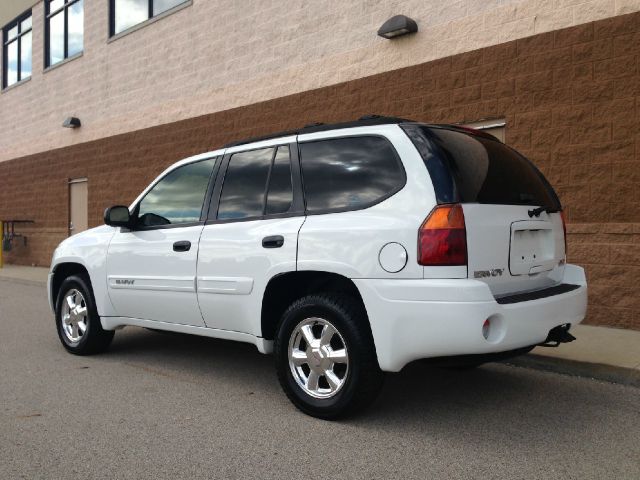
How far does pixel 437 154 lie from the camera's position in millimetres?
3775

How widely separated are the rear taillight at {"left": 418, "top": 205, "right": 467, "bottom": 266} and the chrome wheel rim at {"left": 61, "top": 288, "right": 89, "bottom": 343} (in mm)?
3711

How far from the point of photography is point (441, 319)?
3.51m

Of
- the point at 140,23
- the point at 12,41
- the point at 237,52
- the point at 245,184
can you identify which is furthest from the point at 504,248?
the point at 12,41

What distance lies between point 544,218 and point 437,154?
3.40 feet

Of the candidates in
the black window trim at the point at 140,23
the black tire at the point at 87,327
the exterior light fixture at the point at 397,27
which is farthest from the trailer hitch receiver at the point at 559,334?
the black window trim at the point at 140,23

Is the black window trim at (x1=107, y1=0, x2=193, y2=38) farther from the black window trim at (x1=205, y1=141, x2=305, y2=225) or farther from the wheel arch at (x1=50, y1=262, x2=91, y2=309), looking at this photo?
the black window trim at (x1=205, y1=141, x2=305, y2=225)

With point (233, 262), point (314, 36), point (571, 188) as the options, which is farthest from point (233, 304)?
point (314, 36)

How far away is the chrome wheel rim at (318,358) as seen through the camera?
3990 millimetres

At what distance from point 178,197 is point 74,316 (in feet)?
5.92

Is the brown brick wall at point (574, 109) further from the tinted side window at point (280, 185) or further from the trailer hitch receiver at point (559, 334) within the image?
the tinted side window at point (280, 185)

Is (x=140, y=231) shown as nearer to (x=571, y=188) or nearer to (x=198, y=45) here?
(x=571, y=188)

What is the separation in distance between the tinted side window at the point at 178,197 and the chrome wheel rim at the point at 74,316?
119 centimetres

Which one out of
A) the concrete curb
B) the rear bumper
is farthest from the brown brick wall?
the rear bumper

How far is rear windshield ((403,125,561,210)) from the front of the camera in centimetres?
371
